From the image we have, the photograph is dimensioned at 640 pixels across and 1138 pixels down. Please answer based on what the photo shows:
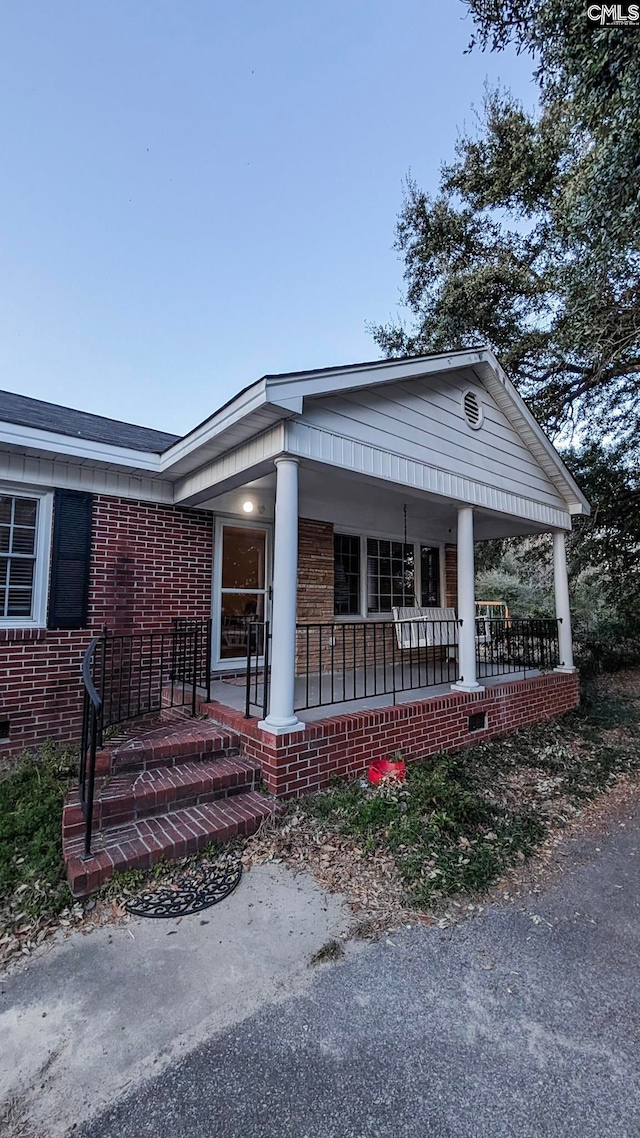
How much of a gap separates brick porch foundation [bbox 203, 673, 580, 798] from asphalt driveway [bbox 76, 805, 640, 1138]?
145 cm

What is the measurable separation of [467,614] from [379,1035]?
13.9 ft

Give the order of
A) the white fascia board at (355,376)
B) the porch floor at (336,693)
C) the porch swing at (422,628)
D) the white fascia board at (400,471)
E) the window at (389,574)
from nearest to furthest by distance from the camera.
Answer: the white fascia board at (355,376)
the white fascia board at (400,471)
the porch floor at (336,693)
the porch swing at (422,628)
the window at (389,574)

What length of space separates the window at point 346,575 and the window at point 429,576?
1612mm

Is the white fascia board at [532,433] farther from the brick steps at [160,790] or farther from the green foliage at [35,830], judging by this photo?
the green foliage at [35,830]

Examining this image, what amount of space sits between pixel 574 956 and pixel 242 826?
202 centimetres

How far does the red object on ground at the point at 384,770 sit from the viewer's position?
4.14 m

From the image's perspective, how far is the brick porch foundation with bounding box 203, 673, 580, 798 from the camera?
3730 millimetres

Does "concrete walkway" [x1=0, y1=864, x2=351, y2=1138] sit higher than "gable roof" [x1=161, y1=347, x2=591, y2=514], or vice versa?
"gable roof" [x1=161, y1=347, x2=591, y2=514]

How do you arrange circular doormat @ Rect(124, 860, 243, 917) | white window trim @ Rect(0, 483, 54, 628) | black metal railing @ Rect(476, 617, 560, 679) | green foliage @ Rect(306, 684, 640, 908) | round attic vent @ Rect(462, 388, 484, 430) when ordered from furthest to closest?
black metal railing @ Rect(476, 617, 560, 679)
round attic vent @ Rect(462, 388, 484, 430)
white window trim @ Rect(0, 483, 54, 628)
green foliage @ Rect(306, 684, 640, 908)
circular doormat @ Rect(124, 860, 243, 917)

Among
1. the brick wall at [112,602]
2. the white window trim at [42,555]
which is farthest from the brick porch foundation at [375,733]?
the white window trim at [42,555]

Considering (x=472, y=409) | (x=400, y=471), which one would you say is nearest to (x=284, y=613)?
(x=400, y=471)

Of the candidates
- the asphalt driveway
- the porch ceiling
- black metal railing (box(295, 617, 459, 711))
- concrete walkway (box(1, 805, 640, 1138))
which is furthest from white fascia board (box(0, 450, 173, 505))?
the asphalt driveway

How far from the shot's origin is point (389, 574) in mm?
8008

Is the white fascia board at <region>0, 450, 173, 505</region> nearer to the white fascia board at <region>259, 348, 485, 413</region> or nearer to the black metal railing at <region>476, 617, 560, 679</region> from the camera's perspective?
the white fascia board at <region>259, 348, 485, 413</region>
